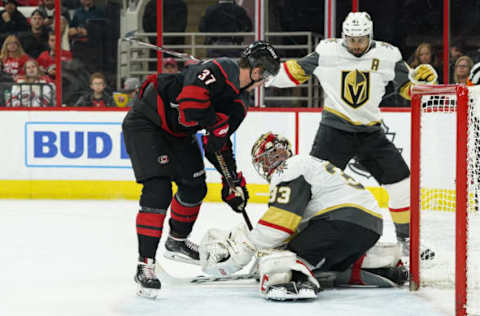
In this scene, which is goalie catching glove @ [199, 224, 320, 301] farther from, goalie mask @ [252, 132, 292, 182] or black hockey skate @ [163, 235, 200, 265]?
black hockey skate @ [163, 235, 200, 265]

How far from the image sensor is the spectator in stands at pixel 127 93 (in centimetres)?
677

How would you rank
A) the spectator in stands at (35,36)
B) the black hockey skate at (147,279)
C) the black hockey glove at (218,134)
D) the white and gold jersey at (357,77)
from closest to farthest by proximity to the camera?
the black hockey skate at (147,279) → the black hockey glove at (218,134) → the white and gold jersey at (357,77) → the spectator in stands at (35,36)

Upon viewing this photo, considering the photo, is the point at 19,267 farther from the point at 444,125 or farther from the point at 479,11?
the point at 479,11

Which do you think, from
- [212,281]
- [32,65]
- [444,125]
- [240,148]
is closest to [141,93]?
[212,281]

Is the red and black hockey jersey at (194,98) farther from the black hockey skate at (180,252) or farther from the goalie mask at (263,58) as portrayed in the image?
the black hockey skate at (180,252)

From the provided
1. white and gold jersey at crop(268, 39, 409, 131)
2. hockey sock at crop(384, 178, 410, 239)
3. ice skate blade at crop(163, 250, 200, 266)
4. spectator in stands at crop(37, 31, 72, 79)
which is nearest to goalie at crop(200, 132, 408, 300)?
ice skate blade at crop(163, 250, 200, 266)

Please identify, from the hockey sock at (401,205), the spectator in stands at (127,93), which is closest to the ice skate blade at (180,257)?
the hockey sock at (401,205)

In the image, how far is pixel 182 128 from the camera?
3211 mm

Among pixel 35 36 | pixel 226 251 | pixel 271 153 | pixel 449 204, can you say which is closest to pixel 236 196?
pixel 226 251

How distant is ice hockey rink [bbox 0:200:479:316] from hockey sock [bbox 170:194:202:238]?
16 centimetres

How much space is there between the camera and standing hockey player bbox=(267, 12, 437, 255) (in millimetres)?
3783

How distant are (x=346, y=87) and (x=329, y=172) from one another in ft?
3.66

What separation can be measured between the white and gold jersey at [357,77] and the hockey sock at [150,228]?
1.26 meters

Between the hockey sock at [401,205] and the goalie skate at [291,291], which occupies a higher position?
the hockey sock at [401,205]
